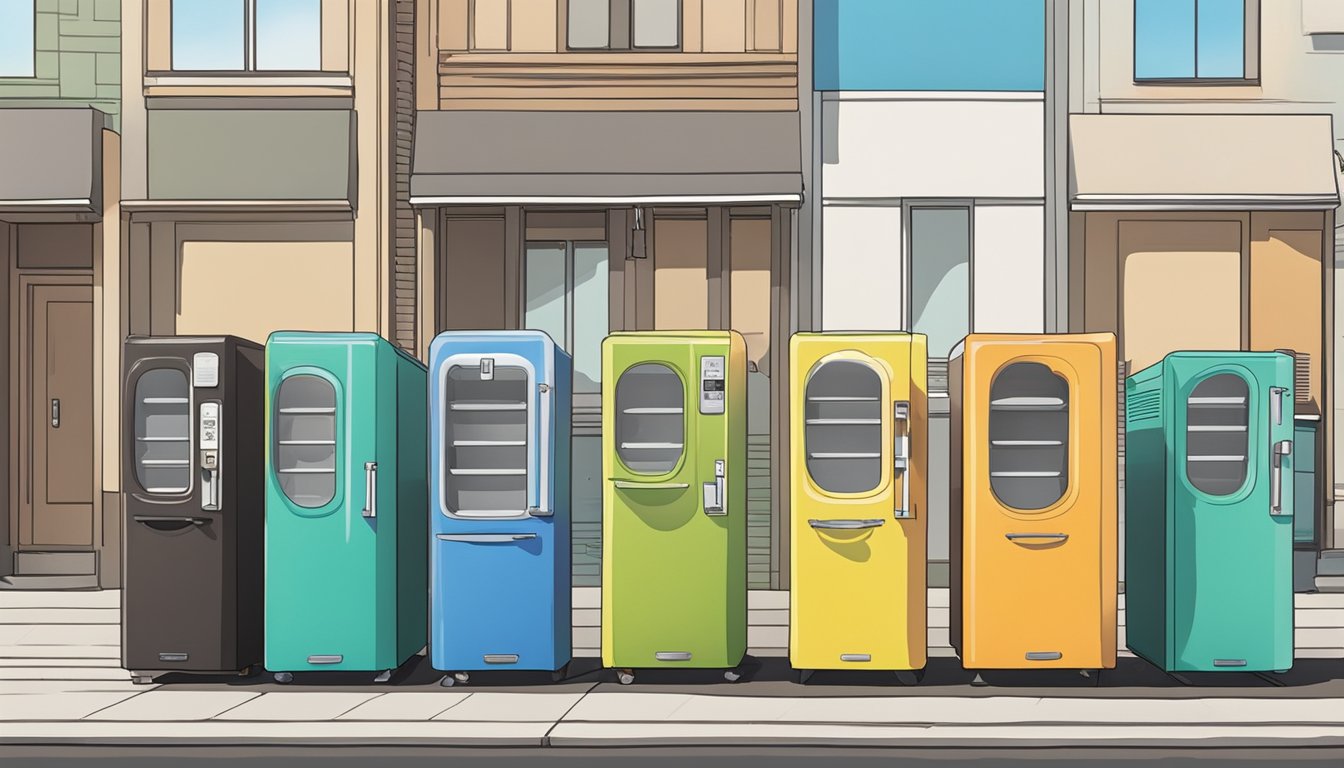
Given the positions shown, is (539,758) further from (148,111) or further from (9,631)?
(148,111)

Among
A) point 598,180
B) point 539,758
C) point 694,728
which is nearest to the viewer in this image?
point 539,758

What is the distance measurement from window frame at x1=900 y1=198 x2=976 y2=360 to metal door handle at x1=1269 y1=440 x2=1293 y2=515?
4734 millimetres

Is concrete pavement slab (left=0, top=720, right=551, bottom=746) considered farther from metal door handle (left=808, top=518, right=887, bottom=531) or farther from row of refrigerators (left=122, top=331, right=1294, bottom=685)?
metal door handle (left=808, top=518, right=887, bottom=531)

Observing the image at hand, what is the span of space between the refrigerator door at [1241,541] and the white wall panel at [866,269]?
4.71 m

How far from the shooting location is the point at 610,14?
482 inches

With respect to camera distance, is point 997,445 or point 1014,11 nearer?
point 997,445

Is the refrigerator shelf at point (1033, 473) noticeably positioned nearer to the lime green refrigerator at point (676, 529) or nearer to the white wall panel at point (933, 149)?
the lime green refrigerator at point (676, 529)

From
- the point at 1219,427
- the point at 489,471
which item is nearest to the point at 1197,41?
the point at 1219,427

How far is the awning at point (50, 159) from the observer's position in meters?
11.5

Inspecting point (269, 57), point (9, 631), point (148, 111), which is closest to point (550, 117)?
point (269, 57)

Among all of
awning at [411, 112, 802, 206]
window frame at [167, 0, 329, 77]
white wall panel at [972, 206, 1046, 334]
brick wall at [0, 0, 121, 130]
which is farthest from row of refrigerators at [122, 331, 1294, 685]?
brick wall at [0, 0, 121, 130]

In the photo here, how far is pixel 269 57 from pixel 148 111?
1207mm

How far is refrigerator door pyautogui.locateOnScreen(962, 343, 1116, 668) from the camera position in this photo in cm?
750

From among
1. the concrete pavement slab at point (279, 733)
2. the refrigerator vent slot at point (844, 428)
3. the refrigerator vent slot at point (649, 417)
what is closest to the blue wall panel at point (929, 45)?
the refrigerator vent slot at point (844, 428)
